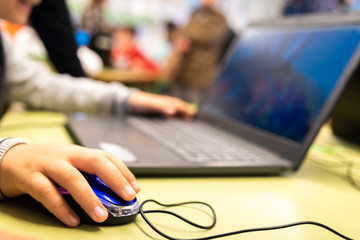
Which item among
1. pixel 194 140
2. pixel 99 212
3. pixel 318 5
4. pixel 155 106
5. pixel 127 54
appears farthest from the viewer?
pixel 127 54

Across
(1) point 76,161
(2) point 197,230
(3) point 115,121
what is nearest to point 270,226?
(2) point 197,230

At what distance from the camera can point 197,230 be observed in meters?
0.37

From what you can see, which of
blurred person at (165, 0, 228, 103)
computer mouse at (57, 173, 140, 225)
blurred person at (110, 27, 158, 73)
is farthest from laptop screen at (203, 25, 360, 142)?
blurred person at (110, 27, 158, 73)

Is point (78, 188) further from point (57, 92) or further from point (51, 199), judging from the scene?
point (57, 92)

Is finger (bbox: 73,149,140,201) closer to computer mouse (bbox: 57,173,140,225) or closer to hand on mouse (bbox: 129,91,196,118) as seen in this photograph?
computer mouse (bbox: 57,173,140,225)

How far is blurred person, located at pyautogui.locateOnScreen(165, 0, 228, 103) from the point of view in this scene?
3311 millimetres

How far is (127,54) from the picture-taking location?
4328 millimetres

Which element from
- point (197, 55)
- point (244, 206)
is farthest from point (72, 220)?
point (197, 55)

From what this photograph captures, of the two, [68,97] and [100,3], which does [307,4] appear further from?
[100,3]

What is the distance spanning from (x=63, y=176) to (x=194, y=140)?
354 millimetres

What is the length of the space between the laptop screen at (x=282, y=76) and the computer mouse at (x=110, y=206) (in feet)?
1.11

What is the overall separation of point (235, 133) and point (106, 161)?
0.44 m

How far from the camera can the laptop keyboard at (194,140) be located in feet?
1.90

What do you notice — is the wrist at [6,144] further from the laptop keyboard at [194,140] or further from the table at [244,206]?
the laptop keyboard at [194,140]
